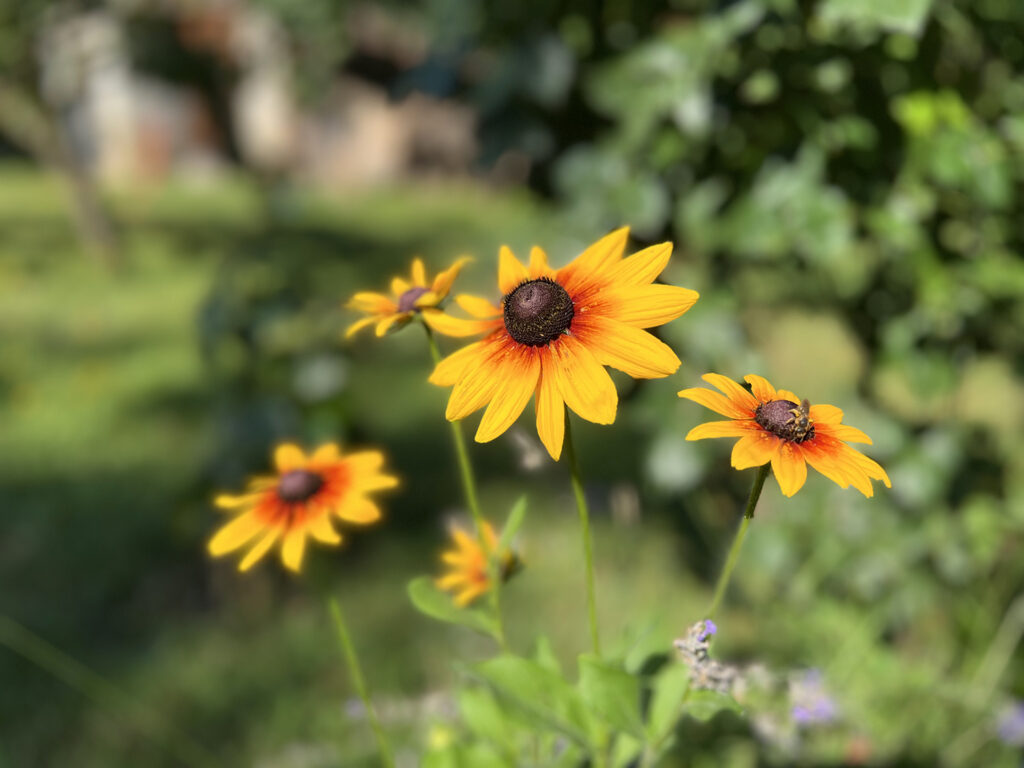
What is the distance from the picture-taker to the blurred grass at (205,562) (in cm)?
226

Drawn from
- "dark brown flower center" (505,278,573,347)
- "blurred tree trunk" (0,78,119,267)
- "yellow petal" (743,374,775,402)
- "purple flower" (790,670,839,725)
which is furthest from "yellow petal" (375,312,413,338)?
"blurred tree trunk" (0,78,119,267)

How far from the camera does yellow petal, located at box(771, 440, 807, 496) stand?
67 centimetres

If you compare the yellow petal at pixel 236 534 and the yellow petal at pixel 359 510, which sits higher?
the yellow petal at pixel 236 534

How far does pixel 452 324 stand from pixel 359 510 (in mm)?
200

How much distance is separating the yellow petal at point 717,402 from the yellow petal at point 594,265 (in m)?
0.14

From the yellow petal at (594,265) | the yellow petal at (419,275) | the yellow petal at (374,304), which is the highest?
the yellow petal at (419,275)

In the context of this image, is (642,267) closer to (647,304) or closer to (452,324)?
(647,304)

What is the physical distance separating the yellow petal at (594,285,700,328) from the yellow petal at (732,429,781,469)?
0.38ft

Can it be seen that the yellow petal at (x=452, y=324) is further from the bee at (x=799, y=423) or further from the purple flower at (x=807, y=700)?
the purple flower at (x=807, y=700)

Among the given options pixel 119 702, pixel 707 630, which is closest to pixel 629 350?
pixel 707 630

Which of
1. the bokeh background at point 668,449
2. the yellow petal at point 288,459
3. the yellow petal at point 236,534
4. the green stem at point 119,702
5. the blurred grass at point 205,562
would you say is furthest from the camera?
the blurred grass at point 205,562

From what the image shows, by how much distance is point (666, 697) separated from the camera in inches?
40.6

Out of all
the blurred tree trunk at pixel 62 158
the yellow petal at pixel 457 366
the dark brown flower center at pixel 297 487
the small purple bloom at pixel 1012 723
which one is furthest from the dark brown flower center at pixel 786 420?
the blurred tree trunk at pixel 62 158

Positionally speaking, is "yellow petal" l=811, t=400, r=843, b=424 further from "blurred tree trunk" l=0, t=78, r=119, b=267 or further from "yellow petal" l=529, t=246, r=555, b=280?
"blurred tree trunk" l=0, t=78, r=119, b=267
